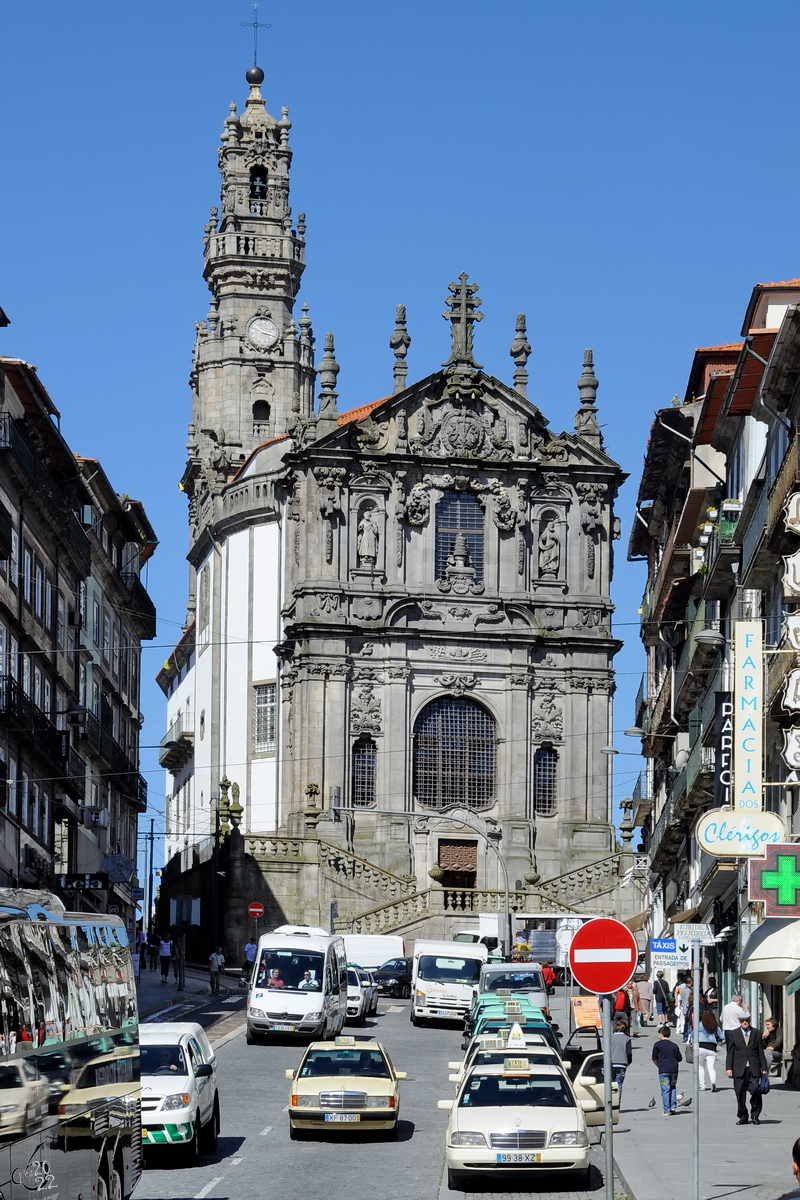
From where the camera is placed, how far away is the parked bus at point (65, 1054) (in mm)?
17844

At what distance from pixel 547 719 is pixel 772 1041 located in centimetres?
4898

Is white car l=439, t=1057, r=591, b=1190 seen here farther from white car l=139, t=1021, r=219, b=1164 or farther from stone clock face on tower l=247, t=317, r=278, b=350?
stone clock face on tower l=247, t=317, r=278, b=350

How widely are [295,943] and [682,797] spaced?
621 inches

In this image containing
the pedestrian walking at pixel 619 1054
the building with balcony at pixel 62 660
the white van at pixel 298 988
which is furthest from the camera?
the building with balcony at pixel 62 660

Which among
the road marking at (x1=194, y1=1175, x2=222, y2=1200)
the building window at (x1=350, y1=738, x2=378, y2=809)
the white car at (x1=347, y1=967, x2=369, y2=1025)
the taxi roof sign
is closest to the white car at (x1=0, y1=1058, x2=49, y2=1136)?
the road marking at (x1=194, y1=1175, x2=222, y2=1200)

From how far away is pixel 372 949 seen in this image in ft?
226

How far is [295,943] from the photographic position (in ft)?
167

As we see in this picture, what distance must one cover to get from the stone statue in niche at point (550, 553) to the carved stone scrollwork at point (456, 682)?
5.27 m

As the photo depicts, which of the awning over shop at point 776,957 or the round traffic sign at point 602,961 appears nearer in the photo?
the round traffic sign at point 602,961

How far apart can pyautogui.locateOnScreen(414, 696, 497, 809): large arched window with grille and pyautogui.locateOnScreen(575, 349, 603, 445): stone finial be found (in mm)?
12286

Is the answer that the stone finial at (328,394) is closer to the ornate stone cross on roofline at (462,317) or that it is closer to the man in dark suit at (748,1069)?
the ornate stone cross on roofline at (462,317)

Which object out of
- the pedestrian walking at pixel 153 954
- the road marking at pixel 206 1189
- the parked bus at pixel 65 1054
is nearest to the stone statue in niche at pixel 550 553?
the pedestrian walking at pixel 153 954

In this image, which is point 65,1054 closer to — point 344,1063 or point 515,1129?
point 515,1129

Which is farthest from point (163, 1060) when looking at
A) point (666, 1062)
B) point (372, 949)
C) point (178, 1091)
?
point (372, 949)
